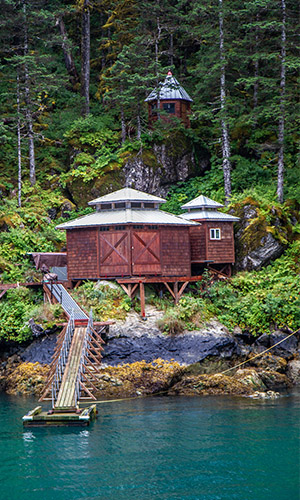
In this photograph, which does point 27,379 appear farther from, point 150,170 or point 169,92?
point 169,92

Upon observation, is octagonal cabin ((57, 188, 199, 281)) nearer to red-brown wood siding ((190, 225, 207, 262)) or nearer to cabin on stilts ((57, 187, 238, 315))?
cabin on stilts ((57, 187, 238, 315))

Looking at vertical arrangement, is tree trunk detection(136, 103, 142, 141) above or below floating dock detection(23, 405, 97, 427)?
above

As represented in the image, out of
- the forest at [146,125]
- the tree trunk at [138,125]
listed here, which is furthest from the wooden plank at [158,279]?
the tree trunk at [138,125]

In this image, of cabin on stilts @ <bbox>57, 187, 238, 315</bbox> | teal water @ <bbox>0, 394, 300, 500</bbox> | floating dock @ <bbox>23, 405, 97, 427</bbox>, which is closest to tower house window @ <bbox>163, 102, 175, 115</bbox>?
cabin on stilts @ <bbox>57, 187, 238, 315</bbox>

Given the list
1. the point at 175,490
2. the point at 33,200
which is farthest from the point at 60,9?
the point at 175,490

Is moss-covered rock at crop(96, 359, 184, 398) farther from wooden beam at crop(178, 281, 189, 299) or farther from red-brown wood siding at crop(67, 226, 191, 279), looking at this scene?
red-brown wood siding at crop(67, 226, 191, 279)

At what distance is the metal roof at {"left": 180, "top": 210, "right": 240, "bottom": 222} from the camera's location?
34.3m

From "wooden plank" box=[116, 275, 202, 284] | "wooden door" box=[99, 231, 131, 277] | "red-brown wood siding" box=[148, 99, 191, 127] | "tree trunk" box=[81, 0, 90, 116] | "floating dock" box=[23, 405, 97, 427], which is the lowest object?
"floating dock" box=[23, 405, 97, 427]

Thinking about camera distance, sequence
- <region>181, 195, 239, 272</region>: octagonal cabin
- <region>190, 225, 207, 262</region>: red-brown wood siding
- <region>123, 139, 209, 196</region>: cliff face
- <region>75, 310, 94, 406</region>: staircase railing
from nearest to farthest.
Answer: <region>75, 310, 94, 406</region>: staircase railing → <region>181, 195, 239, 272</region>: octagonal cabin → <region>190, 225, 207, 262</region>: red-brown wood siding → <region>123, 139, 209, 196</region>: cliff face

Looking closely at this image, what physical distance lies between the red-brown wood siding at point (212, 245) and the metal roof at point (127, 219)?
1.45 metres

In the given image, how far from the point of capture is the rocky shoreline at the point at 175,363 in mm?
26703

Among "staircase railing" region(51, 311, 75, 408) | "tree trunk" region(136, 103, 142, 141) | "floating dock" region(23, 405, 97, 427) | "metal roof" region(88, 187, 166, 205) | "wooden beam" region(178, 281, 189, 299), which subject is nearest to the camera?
"floating dock" region(23, 405, 97, 427)

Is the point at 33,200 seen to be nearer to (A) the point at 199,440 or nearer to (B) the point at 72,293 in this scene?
(B) the point at 72,293

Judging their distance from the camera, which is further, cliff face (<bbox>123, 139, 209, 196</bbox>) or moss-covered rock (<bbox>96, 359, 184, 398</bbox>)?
cliff face (<bbox>123, 139, 209, 196</bbox>)
